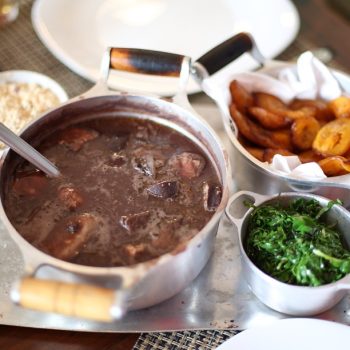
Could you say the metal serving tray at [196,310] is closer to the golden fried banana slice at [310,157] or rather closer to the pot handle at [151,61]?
the golden fried banana slice at [310,157]

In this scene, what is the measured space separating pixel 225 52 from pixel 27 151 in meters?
0.55

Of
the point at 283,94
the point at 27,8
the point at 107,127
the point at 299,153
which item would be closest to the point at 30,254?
the point at 107,127

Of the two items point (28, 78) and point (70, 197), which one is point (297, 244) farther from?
point (28, 78)

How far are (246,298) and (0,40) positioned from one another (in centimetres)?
121

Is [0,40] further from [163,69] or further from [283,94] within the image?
[283,94]

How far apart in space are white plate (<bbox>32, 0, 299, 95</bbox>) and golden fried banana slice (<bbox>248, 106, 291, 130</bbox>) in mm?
281

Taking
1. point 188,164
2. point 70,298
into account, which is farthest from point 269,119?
point 70,298

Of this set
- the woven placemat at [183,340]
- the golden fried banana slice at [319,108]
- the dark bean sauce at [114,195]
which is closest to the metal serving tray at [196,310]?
the woven placemat at [183,340]

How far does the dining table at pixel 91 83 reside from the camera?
111cm

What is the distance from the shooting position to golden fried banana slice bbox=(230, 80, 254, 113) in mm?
1435

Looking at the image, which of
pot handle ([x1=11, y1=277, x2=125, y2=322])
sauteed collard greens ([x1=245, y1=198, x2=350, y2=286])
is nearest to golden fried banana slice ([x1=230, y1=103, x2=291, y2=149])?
sauteed collard greens ([x1=245, y1=198, x2=350, y2=286])

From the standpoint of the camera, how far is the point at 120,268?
0.92 m

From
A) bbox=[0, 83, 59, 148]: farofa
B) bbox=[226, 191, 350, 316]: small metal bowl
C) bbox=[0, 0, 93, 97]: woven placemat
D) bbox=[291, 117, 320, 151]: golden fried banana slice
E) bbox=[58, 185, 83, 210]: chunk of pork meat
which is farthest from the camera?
bbox=[0, 0, 93, 97]: woven placemat

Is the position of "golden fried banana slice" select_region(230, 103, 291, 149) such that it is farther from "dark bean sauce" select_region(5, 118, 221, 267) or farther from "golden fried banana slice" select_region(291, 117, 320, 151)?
"dark bean sauce" select_region(5, 118, 221, 267)
